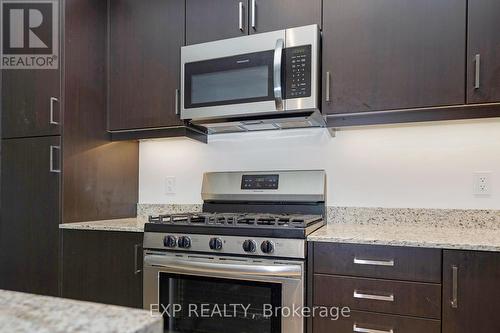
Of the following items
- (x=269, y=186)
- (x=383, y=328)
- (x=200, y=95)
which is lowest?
(x=383, y=328)

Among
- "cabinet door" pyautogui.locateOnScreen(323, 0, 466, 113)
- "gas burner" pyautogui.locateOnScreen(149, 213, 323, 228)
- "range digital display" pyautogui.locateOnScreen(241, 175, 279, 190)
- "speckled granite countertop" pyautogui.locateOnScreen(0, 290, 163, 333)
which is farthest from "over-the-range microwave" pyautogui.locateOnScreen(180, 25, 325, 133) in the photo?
"speckled granite countertop" pyautogui.locateOnScreen(0, 290, 163, 333)

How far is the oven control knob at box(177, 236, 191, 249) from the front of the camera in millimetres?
1656

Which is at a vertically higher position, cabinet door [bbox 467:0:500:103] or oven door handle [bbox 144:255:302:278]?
cabinet door [bbox 467:0:500:103]

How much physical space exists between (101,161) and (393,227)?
5.72ft

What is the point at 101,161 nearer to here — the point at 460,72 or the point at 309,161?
the point at 309,161

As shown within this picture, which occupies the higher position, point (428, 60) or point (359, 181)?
point (428, 60)

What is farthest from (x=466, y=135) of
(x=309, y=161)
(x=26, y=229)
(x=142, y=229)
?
(x=26, y=229)

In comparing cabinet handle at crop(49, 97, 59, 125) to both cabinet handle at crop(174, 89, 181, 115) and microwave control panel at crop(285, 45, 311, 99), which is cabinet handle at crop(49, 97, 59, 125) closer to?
cabinet handle at crop(174, 89, 181, 115)

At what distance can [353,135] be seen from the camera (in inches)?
79.0

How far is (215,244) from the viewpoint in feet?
5.26

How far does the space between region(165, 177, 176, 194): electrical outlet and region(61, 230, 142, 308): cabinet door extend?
614 mm

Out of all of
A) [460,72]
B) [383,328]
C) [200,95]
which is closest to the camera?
[383,328]

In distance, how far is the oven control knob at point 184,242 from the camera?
166 cm

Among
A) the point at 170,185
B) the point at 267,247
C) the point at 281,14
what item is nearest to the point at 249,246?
the point at 267,247
